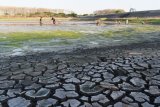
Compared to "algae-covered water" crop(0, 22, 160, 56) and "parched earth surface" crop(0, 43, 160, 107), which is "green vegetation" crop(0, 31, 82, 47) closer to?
"algae-covered water" crop(0, 22, 160, 56)

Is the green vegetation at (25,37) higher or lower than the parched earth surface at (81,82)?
higher

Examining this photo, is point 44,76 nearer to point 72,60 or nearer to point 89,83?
point 89,83

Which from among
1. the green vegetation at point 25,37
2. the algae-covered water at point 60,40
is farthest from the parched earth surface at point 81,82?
the green vegetation at point 25,37

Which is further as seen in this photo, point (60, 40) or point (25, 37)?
point (25, 37)

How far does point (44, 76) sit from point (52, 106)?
1843 millimetres

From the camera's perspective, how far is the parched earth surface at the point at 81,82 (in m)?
4.32

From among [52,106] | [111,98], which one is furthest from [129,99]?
[52,106]

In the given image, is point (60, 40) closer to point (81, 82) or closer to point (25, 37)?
point (25, 37)

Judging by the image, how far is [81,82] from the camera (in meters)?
5.34

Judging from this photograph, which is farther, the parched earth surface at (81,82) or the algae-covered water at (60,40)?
the algae-covered water at (60,40)

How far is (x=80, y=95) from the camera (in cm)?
457

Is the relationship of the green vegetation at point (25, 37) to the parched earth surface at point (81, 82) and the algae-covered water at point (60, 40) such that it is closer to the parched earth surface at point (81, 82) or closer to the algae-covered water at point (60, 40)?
the algae-covered water at point (60, 40)

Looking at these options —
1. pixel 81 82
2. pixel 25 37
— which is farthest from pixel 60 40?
pixel 81 82

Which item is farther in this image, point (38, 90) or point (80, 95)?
point (38, 90)
